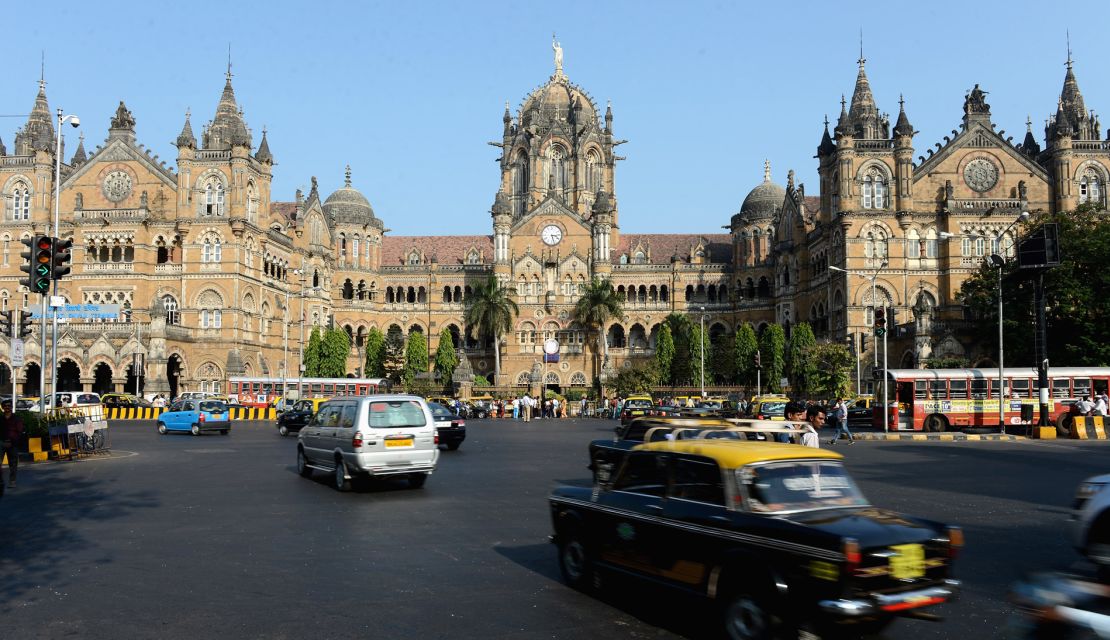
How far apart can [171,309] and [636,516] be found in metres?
62.5

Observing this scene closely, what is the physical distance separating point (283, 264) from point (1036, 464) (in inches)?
2393

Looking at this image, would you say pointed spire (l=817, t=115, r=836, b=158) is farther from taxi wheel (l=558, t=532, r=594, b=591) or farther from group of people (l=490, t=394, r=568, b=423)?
taxi wheel (l=558, t=532, r=594, b=591)

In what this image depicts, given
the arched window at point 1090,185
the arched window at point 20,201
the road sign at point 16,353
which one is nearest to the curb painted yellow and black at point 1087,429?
the arched window at point 1090,185

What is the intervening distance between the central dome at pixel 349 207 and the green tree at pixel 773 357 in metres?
40.1

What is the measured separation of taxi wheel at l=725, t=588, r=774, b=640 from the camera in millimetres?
6785

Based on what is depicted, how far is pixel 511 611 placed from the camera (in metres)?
8.28

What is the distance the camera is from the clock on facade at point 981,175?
6078 centimetres

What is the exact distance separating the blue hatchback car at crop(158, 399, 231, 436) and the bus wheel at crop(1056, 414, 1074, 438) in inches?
1346

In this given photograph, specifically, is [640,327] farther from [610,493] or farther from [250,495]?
[610,493]

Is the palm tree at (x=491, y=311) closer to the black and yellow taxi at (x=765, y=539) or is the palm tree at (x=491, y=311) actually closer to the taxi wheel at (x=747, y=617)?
the black and yellow taxi at (x=765, y=539)

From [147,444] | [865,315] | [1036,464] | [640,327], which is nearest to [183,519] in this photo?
[147,444]

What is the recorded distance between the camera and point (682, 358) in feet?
236

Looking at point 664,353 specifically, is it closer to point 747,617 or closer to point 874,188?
point 874,188

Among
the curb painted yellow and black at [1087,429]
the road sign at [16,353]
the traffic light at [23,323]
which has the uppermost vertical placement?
the traffic light at [23,323]
